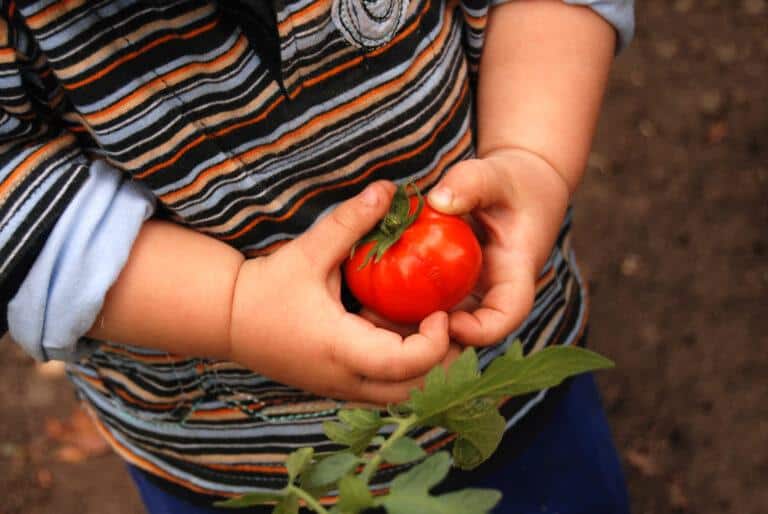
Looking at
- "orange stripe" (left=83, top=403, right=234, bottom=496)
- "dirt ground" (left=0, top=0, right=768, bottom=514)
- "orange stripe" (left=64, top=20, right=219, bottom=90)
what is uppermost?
"orange stripe" (left=64, top=20, right=219, bottom=90)

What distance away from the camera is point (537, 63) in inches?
36.3

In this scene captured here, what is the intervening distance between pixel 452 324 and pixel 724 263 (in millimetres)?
1308

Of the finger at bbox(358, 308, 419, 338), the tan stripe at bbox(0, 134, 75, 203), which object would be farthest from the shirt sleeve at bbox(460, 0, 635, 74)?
the tan stripe at bbox(0, 134, 75, 203)

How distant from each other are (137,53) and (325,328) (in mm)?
283

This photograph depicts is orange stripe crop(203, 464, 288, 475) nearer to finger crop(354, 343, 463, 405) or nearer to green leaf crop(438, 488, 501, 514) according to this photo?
finger crop(354, 343, 463, 405)

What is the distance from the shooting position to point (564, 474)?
43.4 inches

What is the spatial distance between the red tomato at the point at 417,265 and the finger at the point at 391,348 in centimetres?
2

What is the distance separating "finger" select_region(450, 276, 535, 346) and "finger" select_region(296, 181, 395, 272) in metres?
0.12

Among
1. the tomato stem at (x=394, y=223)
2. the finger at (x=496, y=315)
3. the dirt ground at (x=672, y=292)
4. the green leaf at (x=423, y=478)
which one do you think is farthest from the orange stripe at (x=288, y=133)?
the dirt ground at (x=672, y=292)

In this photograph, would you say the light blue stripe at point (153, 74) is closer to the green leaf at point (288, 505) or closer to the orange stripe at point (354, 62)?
the orange stripe at point (354, 62)

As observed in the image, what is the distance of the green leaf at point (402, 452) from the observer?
0.43 metres

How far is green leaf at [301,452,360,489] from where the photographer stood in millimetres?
415

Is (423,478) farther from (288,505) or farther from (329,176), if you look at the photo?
(329,176)

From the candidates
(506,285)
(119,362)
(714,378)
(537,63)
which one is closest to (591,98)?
(537,63)
